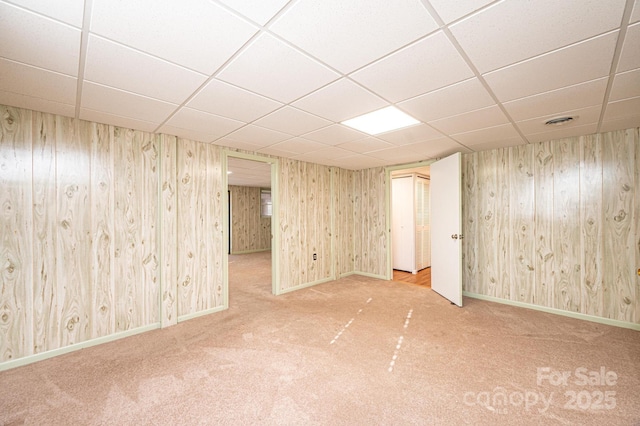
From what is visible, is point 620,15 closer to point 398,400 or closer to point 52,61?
point 398,400

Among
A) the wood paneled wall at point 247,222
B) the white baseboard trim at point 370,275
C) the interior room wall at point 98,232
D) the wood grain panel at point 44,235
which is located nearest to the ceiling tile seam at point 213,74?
the interior room wall at point 98,232

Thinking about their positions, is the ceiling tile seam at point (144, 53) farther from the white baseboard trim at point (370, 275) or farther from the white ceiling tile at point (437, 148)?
the white baseboard trim at point (370, 275)

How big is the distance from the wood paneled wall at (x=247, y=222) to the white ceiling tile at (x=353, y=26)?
8.03 meters

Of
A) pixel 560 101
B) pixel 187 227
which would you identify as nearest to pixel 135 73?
pixel 187 227

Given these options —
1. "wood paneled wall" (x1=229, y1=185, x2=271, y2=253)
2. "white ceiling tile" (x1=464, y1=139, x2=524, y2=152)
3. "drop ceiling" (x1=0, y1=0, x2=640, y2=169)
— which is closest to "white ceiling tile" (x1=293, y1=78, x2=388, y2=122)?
"drop ceiling" (x1=0, y1=0, x2=640, y2=169)

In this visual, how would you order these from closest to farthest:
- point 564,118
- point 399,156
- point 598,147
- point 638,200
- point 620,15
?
point 620,15, point 564,118, point 638,200, point 598,147, point 399,156

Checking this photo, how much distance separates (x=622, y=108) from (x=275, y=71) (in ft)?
10.4

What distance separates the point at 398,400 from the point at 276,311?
82.4 inches

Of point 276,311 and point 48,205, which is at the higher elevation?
point 48,205

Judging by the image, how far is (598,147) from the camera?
3258 mm

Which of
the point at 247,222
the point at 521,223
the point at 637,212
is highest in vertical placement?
the point at 637,212

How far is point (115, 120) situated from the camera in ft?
8.79

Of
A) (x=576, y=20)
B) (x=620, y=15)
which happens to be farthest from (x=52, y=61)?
(x=620, y=15)

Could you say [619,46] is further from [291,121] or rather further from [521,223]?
[521,223]
